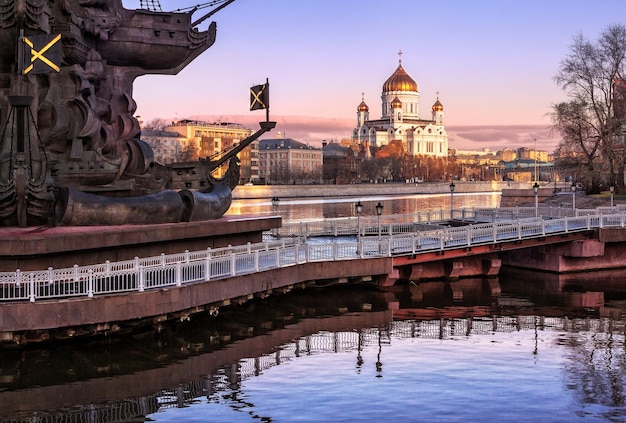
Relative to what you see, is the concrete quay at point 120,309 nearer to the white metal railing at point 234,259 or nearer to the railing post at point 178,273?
the railing post at point 178,273

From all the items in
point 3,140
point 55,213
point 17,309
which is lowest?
point 17,309

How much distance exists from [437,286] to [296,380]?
15793 millimetres

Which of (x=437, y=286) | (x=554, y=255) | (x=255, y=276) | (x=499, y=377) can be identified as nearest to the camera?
(x=499, y=377)

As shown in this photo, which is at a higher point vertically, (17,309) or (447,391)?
(17,309)

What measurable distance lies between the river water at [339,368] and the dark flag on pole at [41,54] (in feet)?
27.9

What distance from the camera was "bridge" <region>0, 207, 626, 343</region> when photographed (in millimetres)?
21145

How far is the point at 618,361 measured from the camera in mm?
21688

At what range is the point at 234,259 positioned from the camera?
84.5 feet

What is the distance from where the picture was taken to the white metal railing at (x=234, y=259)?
21.4 meters

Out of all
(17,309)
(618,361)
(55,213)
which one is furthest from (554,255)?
(17,309)

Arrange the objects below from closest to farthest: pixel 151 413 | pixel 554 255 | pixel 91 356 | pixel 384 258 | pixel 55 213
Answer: pixel 151 413 < pixel 91 356 < pixel 55 213 < pixel 384 258 < pixel 554 255

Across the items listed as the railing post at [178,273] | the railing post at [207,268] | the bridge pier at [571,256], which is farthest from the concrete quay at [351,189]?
the railing post at [178,273]

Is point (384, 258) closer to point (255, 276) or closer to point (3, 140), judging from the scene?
point (255, 276)

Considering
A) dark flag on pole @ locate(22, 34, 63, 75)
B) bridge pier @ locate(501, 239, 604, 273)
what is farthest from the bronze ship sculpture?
bridge pier @ locate(501, 239, 604, 273)
